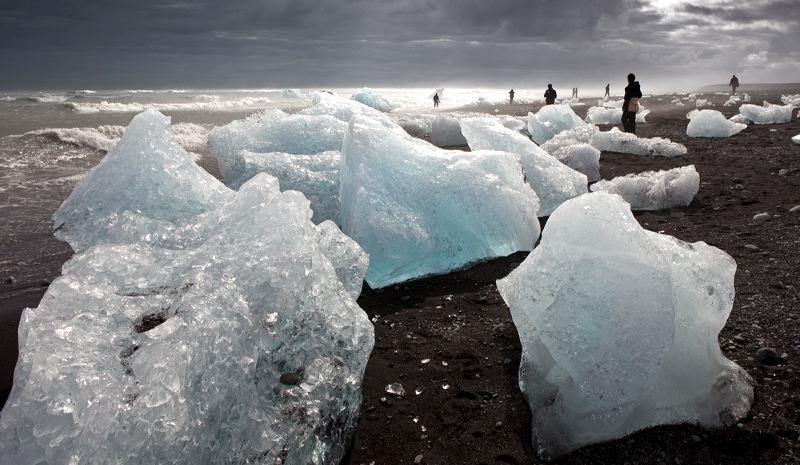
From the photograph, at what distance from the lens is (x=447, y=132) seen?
11648mm

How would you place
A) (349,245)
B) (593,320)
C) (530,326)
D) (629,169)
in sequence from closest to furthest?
Result: (593,320) < (530,326) < (349,245) < (629,169)

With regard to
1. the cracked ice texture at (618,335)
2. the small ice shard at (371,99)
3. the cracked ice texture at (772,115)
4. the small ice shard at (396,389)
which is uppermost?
the small ice shard at (371,99)

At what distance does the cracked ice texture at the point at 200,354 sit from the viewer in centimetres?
160

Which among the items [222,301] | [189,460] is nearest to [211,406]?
[189,460]

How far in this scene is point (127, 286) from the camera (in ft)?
7.87

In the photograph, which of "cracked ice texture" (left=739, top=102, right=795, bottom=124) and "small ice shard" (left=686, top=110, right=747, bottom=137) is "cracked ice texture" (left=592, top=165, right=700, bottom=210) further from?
"cracked ice texture" (left=739, top=102, right=795, bottom=124)

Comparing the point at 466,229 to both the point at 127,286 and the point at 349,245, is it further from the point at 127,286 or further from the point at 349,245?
the point at 127,286

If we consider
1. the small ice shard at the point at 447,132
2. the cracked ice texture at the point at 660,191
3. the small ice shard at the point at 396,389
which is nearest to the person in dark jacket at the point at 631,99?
the small ice shard at the point at 447,132

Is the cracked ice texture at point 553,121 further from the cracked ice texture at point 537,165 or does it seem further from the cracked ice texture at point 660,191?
the cracked ice texture at point 660,191

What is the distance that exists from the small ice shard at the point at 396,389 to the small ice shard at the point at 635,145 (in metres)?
7.88

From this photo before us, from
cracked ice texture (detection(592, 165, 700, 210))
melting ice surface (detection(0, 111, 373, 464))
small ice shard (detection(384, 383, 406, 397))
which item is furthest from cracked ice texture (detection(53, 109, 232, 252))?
cracked ice texture (detection(592, 165, 700, 210))

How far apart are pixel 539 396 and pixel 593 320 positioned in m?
0.45

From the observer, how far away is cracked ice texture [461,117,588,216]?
5.55 meters

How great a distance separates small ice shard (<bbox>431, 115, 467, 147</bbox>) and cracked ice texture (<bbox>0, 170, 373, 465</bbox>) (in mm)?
9194
